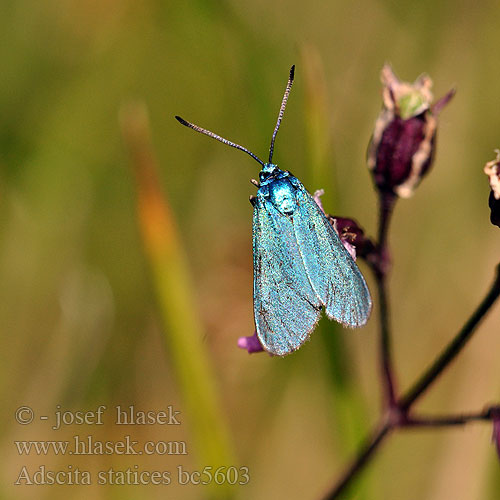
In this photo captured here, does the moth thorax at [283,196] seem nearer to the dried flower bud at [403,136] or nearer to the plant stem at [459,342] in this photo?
the dried flower bud at [403,136]

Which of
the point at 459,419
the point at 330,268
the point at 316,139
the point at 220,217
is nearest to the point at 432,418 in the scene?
the point at 459,419

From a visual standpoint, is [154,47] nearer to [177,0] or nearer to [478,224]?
[177,0]

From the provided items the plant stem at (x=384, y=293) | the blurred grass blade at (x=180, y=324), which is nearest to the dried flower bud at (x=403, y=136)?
the plant stem at (x=384, y=293)

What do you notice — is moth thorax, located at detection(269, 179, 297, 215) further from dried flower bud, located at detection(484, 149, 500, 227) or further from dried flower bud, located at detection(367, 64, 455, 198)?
dried flower bud, located at detection(484, 149, 500, 227)

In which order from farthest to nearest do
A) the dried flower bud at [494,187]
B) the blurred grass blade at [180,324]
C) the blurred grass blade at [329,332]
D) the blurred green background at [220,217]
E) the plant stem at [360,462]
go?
the blurred green background at [220,217] < the blurred grass blade at [329,332] < the blurred grass blade at [180,324] < the plant stem at [360,462] < the dried flower bud at [494,187]

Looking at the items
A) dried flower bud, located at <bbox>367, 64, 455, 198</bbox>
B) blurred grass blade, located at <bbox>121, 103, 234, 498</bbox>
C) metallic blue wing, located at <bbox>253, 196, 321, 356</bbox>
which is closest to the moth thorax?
Answer: metallic blue wing, located at <bbox>253, 196, 321, 356</bbox>
